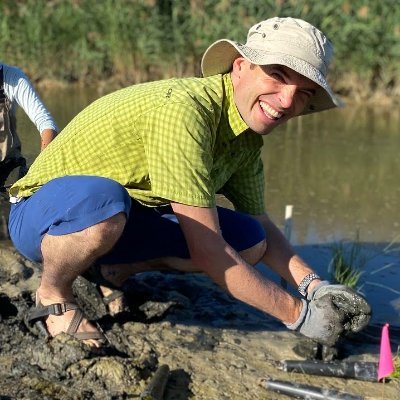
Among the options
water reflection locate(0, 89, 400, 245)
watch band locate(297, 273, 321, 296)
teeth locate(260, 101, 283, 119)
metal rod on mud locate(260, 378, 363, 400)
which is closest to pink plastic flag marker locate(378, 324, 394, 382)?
metal rod on mud locate(260, 378, 363, 400)

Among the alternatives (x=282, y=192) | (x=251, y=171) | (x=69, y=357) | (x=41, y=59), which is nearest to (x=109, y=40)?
(x=41, y=59)

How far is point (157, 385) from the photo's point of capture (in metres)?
2.60

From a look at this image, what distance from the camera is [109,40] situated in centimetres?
932

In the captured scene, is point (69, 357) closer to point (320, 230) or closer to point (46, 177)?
point (46, 177)

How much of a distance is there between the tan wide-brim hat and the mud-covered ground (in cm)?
110

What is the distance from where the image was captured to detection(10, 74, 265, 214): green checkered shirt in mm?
2555

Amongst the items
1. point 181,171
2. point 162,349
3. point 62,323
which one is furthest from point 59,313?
point 181,171

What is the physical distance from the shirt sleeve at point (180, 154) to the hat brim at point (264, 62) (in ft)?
0.92

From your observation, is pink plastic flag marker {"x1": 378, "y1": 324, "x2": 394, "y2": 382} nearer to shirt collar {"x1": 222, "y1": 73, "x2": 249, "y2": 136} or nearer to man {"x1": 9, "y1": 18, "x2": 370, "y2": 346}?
man {"x1": 9, "y1": 18, "x2": 370, "y2": 346}

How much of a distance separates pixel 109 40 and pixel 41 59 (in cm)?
90

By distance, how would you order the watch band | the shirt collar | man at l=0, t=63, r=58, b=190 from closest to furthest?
the shirt collar, the watch band, man at l=0, t=63, r=58, b=190

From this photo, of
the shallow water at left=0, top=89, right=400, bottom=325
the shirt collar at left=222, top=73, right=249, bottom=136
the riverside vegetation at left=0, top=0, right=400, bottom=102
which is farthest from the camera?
the riverside vegetation at left=0, top=0, right=400, bottom=102

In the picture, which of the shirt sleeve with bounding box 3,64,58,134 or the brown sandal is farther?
the shirt sleeve with bounding box 3,64,58,134

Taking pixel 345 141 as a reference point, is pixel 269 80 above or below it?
above
